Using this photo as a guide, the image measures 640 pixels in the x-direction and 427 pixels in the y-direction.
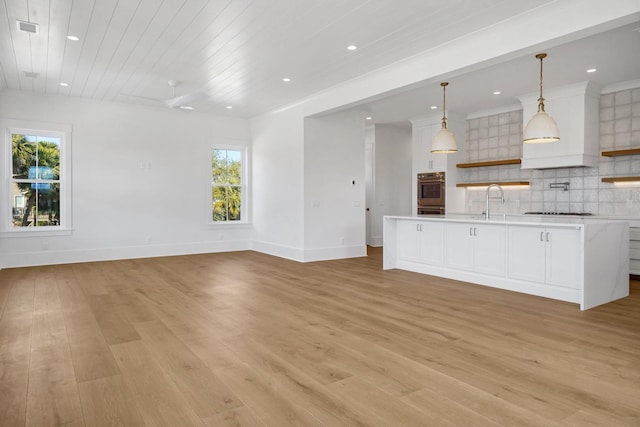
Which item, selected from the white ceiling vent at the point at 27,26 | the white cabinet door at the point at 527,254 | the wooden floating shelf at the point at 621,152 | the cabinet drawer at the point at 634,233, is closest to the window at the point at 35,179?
the white ceiling vent at the point at 27,26

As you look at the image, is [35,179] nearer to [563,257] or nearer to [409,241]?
[409,241]

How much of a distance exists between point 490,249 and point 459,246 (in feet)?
1.50

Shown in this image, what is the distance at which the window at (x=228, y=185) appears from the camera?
28.0 feet

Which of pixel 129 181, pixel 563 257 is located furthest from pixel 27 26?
pixel 563 257

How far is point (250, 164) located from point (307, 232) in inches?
101

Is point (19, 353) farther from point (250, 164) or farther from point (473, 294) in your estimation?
point (250, 164)

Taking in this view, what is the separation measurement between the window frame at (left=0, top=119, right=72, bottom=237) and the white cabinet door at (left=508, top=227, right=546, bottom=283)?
7042mm

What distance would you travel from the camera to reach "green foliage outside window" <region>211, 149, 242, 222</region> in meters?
8.53

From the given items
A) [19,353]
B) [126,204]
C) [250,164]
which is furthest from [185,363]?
[250,164]

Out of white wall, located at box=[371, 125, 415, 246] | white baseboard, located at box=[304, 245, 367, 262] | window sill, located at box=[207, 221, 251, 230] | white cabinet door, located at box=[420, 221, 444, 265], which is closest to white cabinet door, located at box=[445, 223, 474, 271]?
white cabinet door, located at box=[420, 221, 444, 265]

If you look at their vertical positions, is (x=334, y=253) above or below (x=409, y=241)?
below

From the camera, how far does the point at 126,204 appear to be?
744cm

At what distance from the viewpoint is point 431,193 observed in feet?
26.9

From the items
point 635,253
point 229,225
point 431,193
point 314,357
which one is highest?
point 431,193
